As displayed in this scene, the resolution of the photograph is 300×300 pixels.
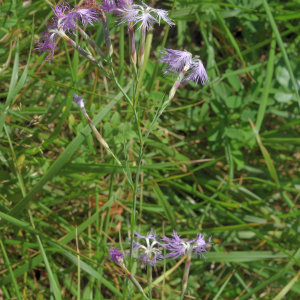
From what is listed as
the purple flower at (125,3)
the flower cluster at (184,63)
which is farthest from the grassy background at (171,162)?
the purple flower at (125,3)

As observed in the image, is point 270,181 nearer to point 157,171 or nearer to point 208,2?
point 157,171

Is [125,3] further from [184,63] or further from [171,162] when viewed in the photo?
[171,162]

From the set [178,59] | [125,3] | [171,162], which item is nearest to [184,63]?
[178,59]

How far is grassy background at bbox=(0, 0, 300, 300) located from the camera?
155cm

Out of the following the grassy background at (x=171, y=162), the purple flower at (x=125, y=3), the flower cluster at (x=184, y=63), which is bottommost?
the grassy background at (x=171, y=162)

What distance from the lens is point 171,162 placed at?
1.64 metres

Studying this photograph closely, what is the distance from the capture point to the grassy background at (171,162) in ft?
5.08

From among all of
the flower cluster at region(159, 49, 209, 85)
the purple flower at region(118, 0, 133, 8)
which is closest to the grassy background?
the flower cluster at region(159, 49, 209, 85)

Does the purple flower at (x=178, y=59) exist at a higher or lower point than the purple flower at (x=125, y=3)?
lower

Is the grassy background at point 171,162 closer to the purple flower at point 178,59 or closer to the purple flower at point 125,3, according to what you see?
the purple flower at point 178,59

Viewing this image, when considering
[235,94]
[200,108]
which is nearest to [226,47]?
[235,94]

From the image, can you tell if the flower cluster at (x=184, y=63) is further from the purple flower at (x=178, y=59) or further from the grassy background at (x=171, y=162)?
the grassy background at (x=171, y=162)

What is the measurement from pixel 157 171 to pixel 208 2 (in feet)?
3.22

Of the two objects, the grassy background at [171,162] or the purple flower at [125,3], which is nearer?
the purple flower at [125,3]
